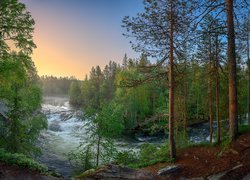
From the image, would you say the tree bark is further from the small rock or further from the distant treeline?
the distant treeline

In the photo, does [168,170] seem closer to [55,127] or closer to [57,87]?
[55,127]

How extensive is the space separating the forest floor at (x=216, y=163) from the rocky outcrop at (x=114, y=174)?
909 mm

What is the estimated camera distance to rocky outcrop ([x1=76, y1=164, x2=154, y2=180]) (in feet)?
37.1

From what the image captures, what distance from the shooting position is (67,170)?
2259 centimetres

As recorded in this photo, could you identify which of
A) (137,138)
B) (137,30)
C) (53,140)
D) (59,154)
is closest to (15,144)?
(137,30)

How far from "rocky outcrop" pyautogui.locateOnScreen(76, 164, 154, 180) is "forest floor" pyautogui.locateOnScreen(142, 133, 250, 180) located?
909 millimetres

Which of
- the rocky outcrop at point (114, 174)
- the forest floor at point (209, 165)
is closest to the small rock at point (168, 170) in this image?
the forest floor at point (209, 165)

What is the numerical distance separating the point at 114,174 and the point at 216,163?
4.78m

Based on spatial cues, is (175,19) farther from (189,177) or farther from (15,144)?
(15,144)

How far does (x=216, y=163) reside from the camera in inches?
496

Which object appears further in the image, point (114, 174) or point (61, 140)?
point (61, 140)

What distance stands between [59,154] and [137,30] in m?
18.4

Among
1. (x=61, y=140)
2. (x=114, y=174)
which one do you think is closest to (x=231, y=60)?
(x=114, y=174)

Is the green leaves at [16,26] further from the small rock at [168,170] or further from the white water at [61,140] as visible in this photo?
the small rock at [168,170]
